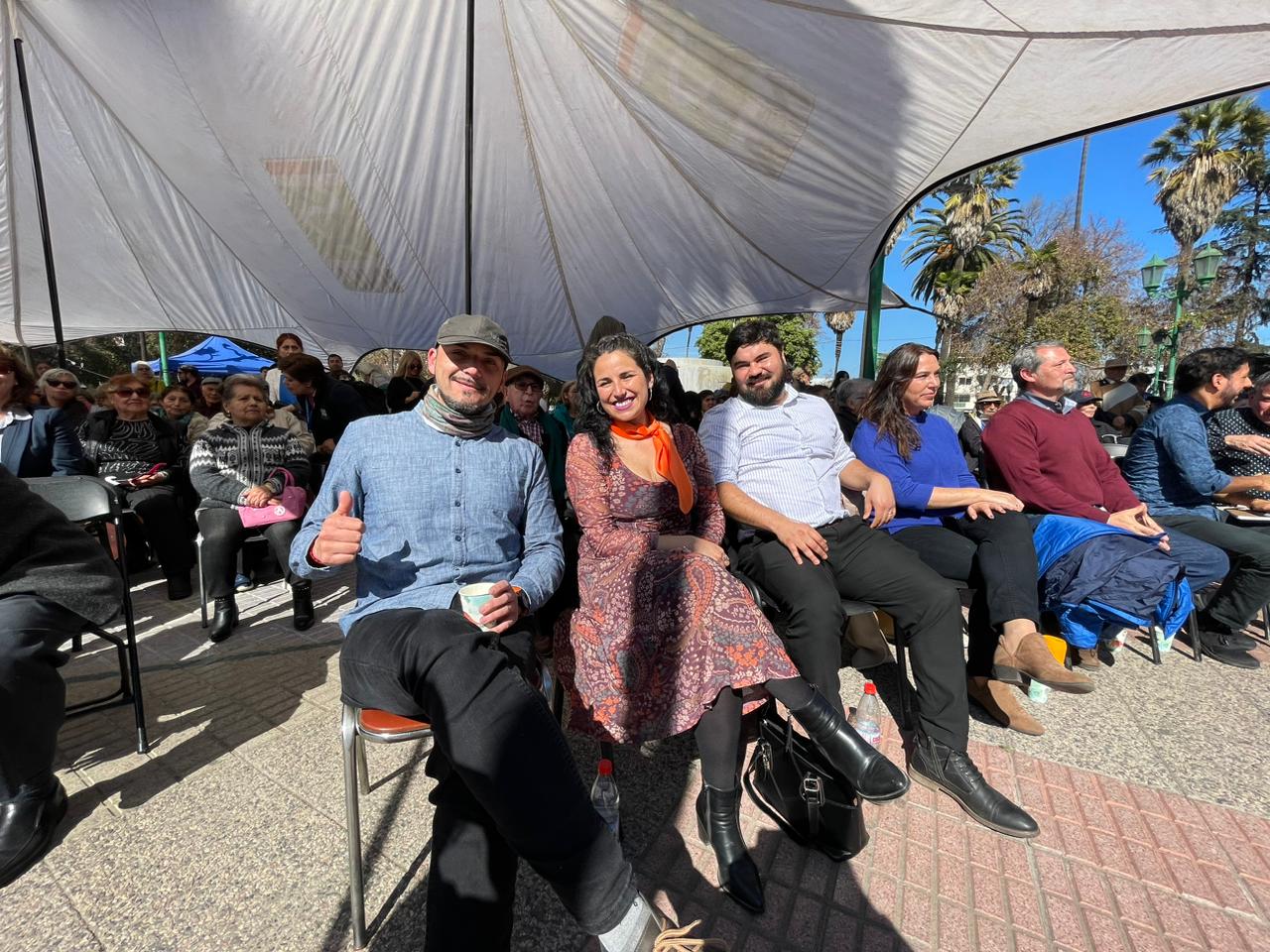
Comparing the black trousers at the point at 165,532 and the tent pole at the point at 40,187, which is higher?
the tent pole at the point at 40,187

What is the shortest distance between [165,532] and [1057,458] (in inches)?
239

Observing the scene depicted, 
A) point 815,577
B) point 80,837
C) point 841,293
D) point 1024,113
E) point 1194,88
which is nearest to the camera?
point 80,837

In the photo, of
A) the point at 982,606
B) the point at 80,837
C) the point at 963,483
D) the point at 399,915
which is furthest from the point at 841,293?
the point at 80,837

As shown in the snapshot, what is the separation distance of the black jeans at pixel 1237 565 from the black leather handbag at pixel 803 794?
10.7 ft

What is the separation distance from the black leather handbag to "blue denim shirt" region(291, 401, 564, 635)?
3.43 ft

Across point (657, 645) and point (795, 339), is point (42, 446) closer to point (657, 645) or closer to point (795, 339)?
point (657, 645)

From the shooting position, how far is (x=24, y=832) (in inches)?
66.8

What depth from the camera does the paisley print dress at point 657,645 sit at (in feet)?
5.95

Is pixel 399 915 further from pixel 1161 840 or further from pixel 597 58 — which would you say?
pixel 597 58

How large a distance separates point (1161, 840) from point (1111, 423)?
5.93 m

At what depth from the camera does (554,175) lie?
20.9 ft

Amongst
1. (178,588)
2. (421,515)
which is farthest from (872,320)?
(178,588)

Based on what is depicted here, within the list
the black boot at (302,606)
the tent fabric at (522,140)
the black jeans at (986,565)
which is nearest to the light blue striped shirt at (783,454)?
the black jeans at (986,565)

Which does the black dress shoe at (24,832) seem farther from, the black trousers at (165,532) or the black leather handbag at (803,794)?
the black trousers at (165,532)
